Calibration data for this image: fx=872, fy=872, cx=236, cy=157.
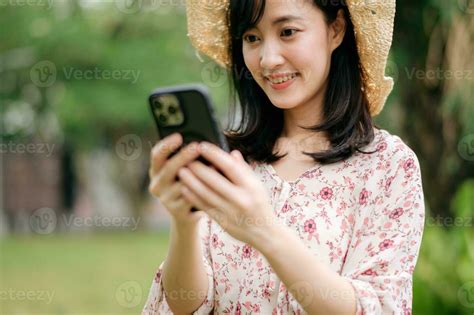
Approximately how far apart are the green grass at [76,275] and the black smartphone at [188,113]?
23.8ft

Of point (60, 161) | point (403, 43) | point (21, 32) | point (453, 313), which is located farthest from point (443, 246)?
point (60, 161)

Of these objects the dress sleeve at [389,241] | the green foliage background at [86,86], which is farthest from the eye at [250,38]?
the green foliage background at [86,86]

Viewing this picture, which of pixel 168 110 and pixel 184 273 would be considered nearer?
pixel 168 110

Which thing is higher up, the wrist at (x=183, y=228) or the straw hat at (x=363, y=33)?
the straw hat at (x=363, y=33)

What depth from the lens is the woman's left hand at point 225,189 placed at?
4.99 feet

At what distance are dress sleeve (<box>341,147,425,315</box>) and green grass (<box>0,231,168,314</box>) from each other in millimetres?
7016

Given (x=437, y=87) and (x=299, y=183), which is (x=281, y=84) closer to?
(x=299, y=183)

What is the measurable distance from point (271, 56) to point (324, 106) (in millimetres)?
246

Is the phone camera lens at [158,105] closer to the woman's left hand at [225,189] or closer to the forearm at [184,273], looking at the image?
the woman's left hand at [225,189]

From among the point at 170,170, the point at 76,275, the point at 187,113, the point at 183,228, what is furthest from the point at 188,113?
the point at 76,275

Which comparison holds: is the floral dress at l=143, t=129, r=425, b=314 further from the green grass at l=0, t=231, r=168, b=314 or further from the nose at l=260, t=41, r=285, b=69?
the green grass at l=0, t=231, r=168, b=314

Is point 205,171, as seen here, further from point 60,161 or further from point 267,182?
point 60,161

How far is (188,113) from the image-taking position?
1557 mm

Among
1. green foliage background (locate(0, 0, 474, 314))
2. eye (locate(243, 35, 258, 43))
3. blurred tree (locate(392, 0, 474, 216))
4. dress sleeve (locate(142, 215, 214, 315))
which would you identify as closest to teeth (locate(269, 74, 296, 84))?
eye (locate(243, 35, 258, 43))
